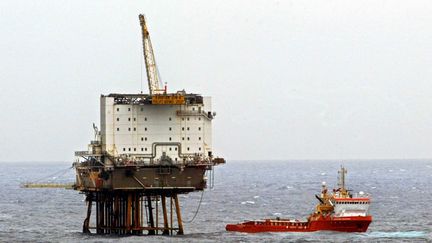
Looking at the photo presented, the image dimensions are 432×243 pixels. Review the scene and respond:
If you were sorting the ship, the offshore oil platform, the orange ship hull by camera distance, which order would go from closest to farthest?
the offshore oil platform, the orange ship hull, the ship

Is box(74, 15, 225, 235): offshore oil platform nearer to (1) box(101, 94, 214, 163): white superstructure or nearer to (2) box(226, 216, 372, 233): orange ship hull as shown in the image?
(1) box(101, 94, 214, 163): white superstructure

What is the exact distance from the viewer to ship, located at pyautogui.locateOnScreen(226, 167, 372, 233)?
338ft

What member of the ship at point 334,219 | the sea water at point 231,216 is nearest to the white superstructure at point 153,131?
the sea water at point 231,216

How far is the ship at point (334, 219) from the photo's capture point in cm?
10294

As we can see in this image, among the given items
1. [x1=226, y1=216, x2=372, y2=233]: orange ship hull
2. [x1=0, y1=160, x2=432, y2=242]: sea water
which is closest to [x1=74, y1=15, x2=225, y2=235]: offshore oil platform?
[x1=0, y1=160, x2=432, y2=242]: sea water

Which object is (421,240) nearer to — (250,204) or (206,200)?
(250,204)

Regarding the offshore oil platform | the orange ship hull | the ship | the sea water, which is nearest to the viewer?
the offshore oil platform

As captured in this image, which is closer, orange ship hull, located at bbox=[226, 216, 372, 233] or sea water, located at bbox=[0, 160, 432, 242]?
sea water, located at bbox=[0, 160, 432, 242]

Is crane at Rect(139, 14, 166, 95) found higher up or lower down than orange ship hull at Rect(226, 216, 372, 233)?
higher up

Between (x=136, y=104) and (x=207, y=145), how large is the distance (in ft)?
21.9

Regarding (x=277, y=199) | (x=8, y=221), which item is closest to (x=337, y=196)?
(x=8, y=221)

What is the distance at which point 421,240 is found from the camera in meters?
96.2

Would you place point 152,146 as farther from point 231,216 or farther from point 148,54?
point 231,216

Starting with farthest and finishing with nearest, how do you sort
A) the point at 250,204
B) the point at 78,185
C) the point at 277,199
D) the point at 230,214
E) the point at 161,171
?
the point at 277,199 → the point at 250,204 → the point at 230,214 → the point at 78,185 → the point at 161,171
